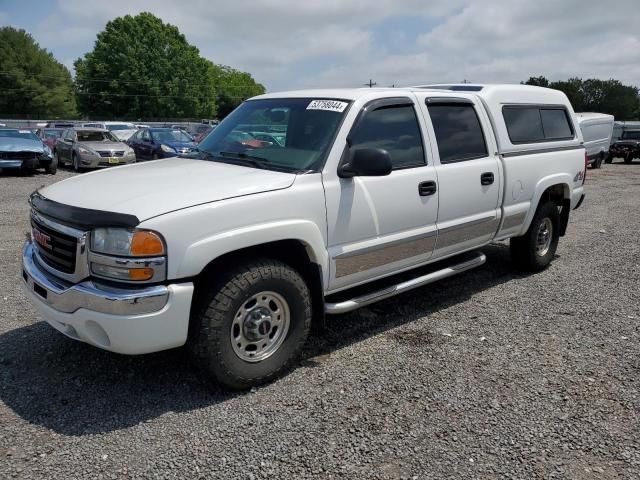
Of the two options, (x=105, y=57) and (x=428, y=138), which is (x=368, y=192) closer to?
(x=428, y=138)

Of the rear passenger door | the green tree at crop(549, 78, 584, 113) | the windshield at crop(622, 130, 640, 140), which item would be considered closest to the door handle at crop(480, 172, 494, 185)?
the rear passenger door

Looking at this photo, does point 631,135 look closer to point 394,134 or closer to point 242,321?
Result: point 394,134

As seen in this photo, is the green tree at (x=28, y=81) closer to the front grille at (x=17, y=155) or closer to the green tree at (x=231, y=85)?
the green tree at (x=231, y=85)

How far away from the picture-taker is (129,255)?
2.76m

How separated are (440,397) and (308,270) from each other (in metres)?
1.19

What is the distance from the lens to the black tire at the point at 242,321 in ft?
9.93

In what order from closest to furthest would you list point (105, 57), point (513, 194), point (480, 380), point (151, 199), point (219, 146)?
point (151, 199)
point (480, 380)
point (219, 146)
point (513, 194)
point (105, 57)

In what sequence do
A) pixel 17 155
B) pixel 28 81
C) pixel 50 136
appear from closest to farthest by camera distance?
pixel 17 155, pixel 50 136, pixel 28 81

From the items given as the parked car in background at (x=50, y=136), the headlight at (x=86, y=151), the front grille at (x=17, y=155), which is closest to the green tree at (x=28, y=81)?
the parked car in background at (x=50, y=136)

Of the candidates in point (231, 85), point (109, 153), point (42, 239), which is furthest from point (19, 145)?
point (231, 85)

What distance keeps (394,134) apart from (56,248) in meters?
2.49

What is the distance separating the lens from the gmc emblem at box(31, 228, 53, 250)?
3.19m

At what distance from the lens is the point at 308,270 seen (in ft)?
11.7

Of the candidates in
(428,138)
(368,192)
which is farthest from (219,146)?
(428,138)
